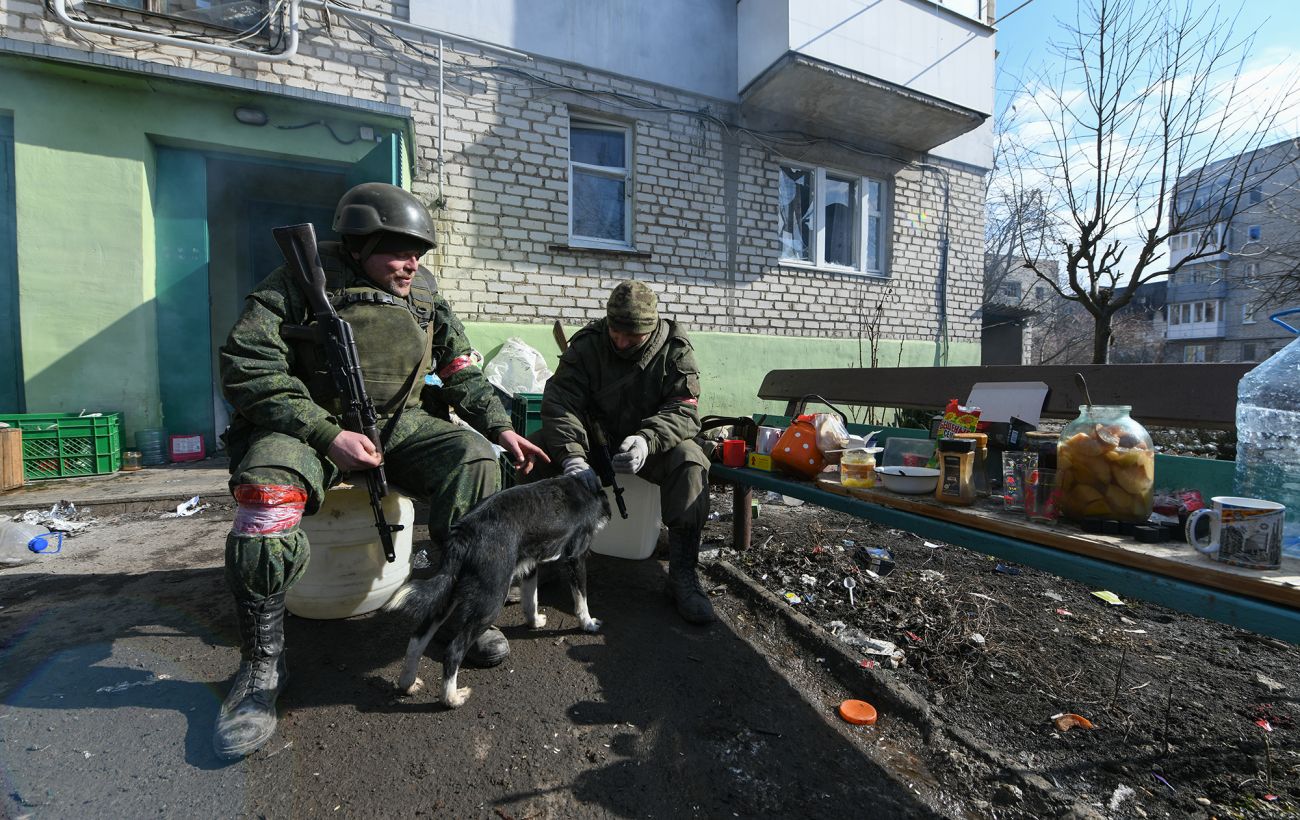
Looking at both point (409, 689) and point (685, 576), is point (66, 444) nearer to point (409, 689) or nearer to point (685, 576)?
point (409, 689)

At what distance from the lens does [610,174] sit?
24.5ft

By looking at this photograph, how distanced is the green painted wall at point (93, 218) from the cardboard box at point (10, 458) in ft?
2.67

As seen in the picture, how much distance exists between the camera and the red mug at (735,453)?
302cm

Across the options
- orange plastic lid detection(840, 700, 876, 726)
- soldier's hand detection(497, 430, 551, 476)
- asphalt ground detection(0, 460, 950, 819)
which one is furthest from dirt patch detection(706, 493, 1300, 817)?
soldier's hand detection(497, 430, 551, 476)

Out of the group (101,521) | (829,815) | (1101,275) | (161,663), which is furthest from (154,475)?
(1101,275)

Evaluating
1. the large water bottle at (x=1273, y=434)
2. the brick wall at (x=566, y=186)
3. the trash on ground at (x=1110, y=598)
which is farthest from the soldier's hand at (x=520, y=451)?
the brick wall at (x=566, y=186)

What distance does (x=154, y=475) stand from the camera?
4.92 metres

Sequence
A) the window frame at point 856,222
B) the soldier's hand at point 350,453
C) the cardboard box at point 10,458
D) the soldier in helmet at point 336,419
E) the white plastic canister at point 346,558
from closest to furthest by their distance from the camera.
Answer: the soldier in helmet at point 336,419 < the soldier's hand at point 350,453 < the white plastic canister at point 346,558 < the cardboard box at point 10,458 < the window frame at point 856,222

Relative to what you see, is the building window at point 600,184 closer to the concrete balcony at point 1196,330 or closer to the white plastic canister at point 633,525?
the white plastic canister at point 633,525

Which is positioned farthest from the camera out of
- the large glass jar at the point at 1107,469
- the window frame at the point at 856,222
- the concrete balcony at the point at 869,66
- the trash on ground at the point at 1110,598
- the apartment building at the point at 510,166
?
the window frame at the point at 856,222

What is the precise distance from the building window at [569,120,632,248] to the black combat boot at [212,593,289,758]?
6.04 meters

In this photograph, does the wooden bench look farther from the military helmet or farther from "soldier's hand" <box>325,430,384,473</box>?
the military helmet

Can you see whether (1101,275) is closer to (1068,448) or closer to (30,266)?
(1068,448)

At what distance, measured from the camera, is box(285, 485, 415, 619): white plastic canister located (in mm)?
2227
